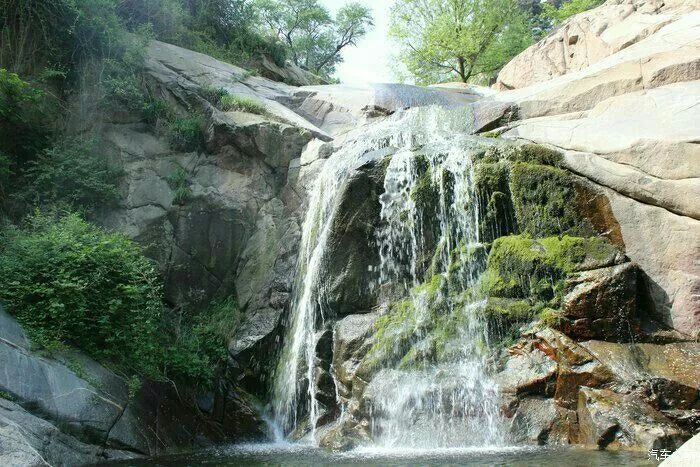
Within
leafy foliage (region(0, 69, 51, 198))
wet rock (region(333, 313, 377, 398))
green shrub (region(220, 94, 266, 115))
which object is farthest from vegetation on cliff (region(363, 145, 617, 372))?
leafy foliage (region(0, 69, 51, 198))

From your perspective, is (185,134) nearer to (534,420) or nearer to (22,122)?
(22,122)

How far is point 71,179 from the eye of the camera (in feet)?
41.1

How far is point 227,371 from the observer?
1095 cm

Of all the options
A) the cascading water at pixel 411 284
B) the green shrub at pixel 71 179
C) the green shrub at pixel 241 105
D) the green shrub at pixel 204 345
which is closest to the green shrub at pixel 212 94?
the green shrub at pixel 241 105

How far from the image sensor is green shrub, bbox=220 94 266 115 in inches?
574

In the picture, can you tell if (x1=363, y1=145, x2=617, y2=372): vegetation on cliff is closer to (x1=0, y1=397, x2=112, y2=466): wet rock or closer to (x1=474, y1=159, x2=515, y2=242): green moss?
(x1=474, y1=159, x2=515, y2=242): green moss

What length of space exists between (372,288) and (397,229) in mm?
1143

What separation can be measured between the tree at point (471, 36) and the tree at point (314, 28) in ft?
28.3

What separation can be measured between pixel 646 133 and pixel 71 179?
11.1m

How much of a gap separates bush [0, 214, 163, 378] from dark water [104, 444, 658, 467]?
204 centimetres

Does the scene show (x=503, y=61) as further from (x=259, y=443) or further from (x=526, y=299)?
(x=259, y=443)

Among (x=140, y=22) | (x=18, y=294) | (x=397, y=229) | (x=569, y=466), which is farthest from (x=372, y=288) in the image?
(x=140, y=22)

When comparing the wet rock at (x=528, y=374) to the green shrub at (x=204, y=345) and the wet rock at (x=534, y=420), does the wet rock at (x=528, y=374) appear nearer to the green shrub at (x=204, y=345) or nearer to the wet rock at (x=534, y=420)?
the wet rock at (x=534, y=420)

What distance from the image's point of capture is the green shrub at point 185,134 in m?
14.1
